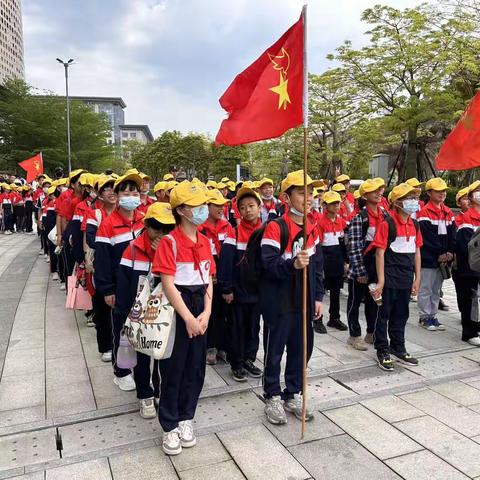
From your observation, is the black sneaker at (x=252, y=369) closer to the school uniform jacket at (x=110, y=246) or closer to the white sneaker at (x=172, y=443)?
the white sneaker at (x=172, y=443)

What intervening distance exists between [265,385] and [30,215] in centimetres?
1643

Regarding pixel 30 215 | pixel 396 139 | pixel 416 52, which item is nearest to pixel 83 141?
pixel 30 215

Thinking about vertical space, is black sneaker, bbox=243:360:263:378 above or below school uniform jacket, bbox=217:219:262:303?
below

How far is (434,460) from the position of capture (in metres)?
3.07

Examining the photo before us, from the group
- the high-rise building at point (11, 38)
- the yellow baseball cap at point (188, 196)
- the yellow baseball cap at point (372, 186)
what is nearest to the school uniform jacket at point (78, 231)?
the yellow baseball cap at point (188, 196)

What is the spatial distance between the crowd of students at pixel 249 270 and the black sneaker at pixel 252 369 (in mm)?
11

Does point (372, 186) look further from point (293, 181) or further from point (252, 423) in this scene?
point (252, 423)

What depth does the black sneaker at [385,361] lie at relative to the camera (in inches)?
182

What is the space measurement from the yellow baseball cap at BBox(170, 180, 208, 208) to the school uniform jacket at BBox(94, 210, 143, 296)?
3.60 feet

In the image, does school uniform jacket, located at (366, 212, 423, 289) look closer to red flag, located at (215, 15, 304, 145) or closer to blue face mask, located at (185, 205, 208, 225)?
red flag, located at (215, 15, 304, 145)

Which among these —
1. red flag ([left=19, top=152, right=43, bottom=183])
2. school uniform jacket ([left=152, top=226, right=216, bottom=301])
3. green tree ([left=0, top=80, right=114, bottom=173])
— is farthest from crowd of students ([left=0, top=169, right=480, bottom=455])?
green tree ([left=0, top=80, right=114, bottom=173])

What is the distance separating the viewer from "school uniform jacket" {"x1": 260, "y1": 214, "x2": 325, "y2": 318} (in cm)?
343

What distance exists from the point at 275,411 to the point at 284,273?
111cm

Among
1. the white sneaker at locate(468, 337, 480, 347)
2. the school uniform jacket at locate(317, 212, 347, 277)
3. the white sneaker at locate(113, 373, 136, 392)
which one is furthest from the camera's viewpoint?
the school uniform jacket at locate(317, 212, 347, 277)
